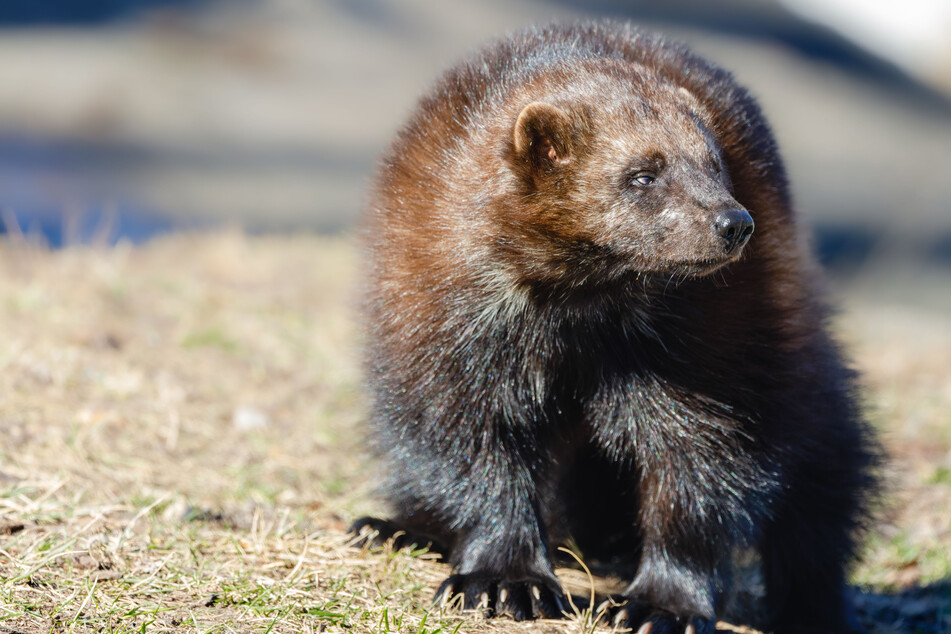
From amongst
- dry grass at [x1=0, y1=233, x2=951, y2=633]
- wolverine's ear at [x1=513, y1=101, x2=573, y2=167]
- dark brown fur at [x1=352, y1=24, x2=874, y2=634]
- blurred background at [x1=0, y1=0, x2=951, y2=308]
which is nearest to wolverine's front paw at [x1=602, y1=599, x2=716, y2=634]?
dark brown fur at [x1=352, y1=24, x2=874, y2=634]

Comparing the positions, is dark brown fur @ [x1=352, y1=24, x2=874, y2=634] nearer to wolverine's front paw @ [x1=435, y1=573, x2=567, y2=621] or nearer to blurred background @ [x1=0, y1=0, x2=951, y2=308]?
wolverine's front paw @ [x1=435, y1=573, x2=567, y2=621]

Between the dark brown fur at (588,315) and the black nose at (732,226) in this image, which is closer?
the black nose at (732,226)

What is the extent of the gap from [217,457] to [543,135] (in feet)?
8.72

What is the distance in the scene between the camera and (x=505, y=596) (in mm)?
3814

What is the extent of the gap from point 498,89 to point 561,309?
835 millimetres

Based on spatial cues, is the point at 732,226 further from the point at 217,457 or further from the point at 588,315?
the point at 217,457

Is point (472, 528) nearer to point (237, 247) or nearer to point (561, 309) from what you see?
point (561, 309)

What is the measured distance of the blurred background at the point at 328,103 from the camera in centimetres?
1243

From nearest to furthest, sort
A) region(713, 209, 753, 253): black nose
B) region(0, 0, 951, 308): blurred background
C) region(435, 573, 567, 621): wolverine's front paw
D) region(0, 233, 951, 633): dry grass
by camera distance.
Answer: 1. region(713, 209, 753, 253): black nose
2. region(0, 233, 951, 633): dry grass
3. region(435, 573, 567, 621): wolverine's front paw
4. region(0, 0, 951, 308): blurred background

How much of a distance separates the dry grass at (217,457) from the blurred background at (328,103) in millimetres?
3374

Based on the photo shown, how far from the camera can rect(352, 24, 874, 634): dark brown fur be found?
3557 mm

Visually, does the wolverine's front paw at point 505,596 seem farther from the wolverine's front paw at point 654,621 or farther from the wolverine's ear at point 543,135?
the wolverine's ear at point 543,135

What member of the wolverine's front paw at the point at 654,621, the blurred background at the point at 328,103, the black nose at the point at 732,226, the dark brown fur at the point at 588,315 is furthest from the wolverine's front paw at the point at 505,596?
the blurred background at the point at 328,103

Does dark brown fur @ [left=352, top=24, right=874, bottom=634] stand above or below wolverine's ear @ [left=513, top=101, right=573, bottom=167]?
below
